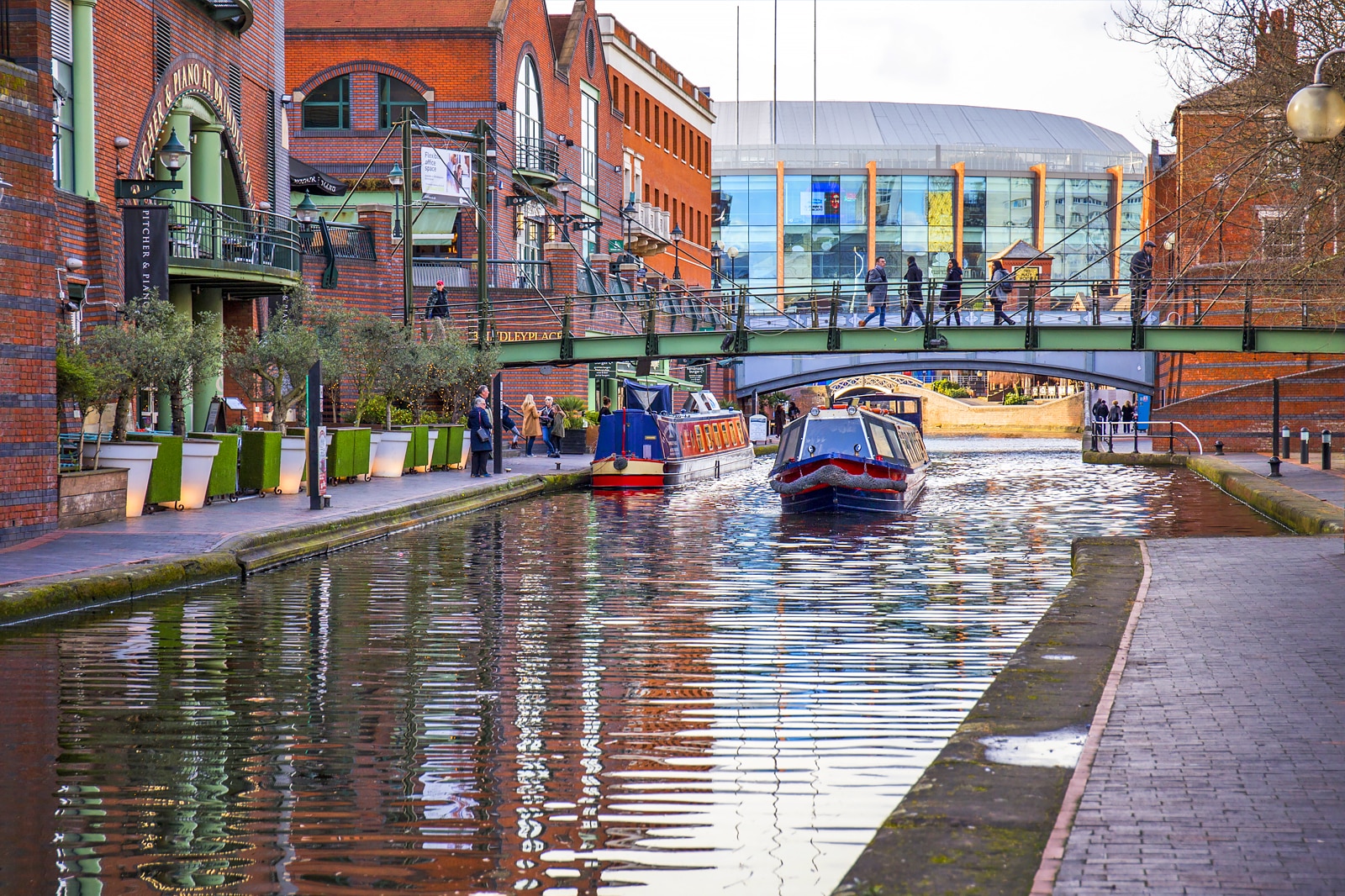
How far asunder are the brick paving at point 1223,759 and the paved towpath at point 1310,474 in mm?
11909

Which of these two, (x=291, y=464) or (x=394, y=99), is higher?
(x=394, y=99)

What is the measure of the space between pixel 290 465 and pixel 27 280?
789 cm

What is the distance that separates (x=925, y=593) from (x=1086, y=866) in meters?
9.18

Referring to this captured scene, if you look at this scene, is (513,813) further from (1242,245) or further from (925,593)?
(1242,245)

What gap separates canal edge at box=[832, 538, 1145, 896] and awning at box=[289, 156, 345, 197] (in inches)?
1341

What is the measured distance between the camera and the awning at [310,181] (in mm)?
40219

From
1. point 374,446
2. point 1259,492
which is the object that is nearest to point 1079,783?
point 1259,492

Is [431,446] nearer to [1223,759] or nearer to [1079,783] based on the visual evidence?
[1223,759]

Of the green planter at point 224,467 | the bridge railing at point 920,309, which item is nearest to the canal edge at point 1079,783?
the green planter at point 224,467

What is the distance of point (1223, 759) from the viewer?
19.9 ft

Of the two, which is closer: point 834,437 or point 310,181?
point 834,437

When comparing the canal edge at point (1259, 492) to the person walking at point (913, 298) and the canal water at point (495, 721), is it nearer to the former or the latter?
the canal water at point (495, 721)

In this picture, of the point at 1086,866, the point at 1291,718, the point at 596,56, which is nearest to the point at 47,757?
the point at 1086,866

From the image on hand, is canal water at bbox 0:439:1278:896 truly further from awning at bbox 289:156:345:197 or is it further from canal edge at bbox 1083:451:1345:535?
awning at bbox 289:156:345:197
